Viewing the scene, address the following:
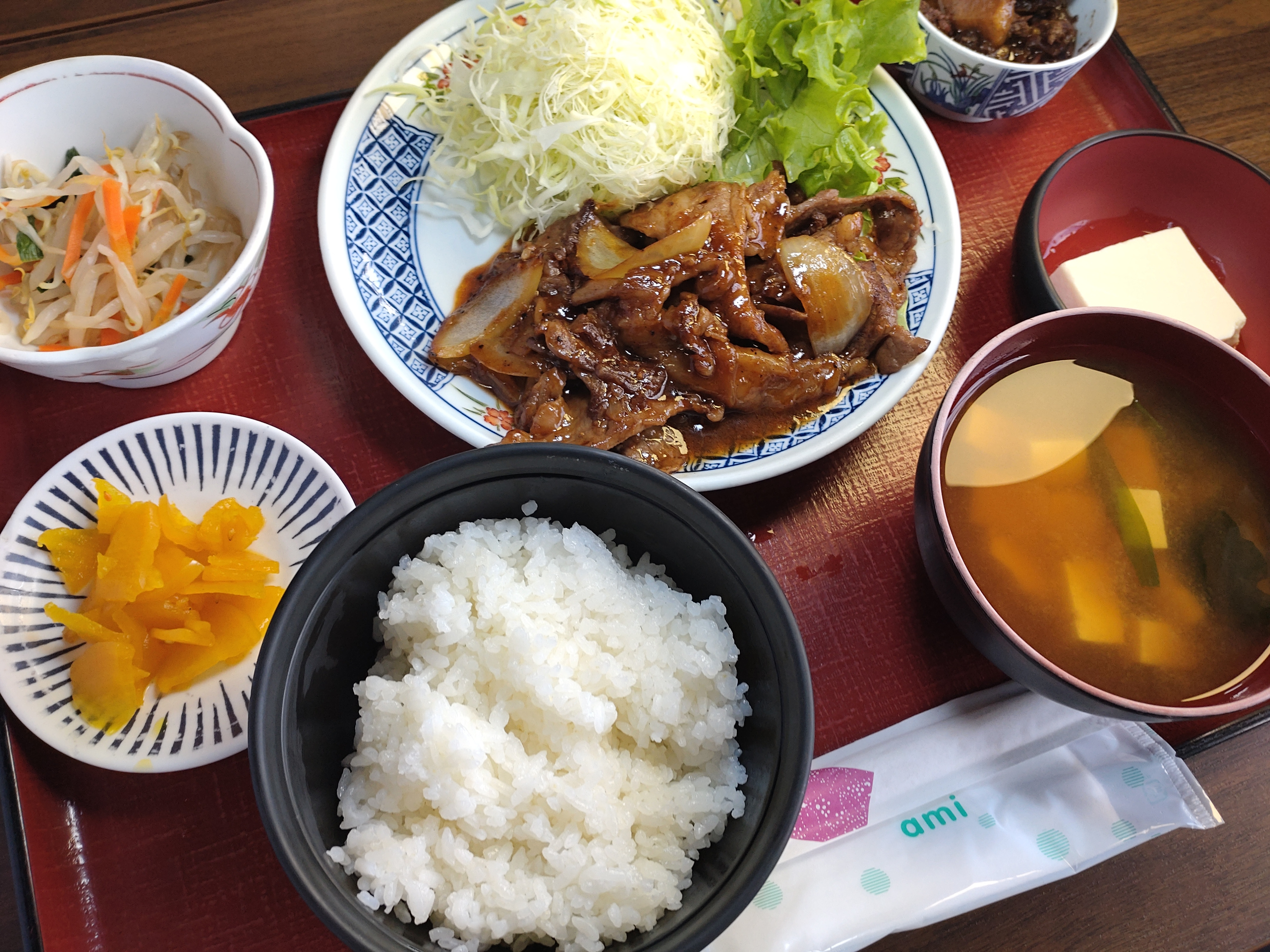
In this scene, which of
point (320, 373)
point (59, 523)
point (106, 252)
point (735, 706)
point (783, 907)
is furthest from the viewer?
point (320, 373)

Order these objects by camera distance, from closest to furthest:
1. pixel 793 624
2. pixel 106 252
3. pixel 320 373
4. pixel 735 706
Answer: pixel 793 624 → pixel 735 706 → pixel 106 252 → pixel 320 373

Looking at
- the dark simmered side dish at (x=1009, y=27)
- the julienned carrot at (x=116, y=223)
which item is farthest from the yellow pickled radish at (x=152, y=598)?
the dark simmered side dish at (x=1009, y=27)

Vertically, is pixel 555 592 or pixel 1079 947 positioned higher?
pixel 555 592

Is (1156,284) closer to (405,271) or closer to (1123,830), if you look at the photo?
(1123,830)

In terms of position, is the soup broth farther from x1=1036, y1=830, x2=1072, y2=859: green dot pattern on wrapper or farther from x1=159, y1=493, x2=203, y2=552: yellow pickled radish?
x1=159, y1=493, x2=203, y2=552: yellow pickled radish

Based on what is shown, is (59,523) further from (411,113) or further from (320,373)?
(411,113)

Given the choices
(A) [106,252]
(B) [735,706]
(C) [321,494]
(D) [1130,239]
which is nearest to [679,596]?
(B) [735,706]

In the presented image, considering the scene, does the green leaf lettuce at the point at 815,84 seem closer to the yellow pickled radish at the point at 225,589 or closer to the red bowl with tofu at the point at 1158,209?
the red bowl with tofu at the point at 1158,209
